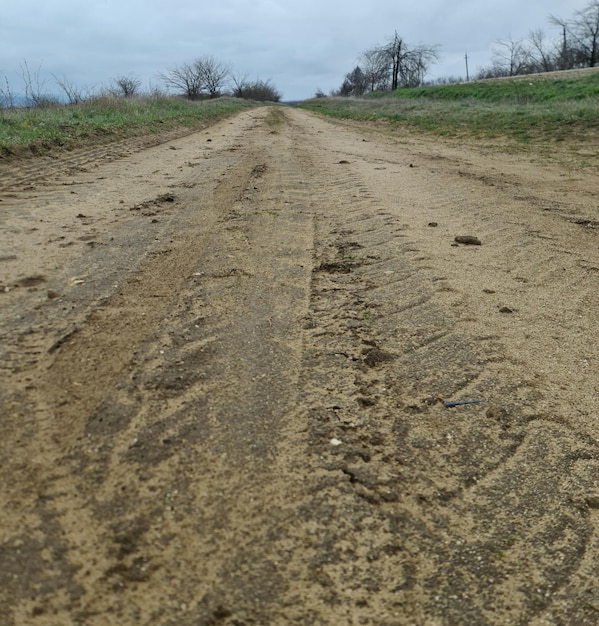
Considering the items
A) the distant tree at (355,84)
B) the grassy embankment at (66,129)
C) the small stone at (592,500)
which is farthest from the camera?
the distant tree at (355,84)

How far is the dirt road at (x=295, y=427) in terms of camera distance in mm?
1514

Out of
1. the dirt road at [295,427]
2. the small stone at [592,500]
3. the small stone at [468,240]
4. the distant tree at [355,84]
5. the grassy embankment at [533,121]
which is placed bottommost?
the small stone at [592,500]

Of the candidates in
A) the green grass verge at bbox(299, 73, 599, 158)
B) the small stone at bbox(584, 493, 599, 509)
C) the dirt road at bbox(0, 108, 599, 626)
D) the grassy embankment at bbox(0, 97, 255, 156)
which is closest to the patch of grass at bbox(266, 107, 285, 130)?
→ the grassy embankment at bbox(0, 97, 255, 156)

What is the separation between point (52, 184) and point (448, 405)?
5.55 meters

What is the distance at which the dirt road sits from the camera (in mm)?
1514

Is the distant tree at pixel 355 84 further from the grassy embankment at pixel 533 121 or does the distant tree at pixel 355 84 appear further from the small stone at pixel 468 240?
the small stone at pixel 468 240

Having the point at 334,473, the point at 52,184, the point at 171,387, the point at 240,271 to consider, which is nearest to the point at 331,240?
the point at 240,271

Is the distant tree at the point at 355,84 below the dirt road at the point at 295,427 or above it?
above

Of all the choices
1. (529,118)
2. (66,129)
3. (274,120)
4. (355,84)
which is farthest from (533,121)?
(355,84)

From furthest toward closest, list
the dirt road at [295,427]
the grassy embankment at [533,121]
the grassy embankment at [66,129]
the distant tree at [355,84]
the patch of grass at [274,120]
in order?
the distant tree at [355,84] → the patch of grass at [274,120] → the grassy embankment at [533,121] → the grassy embankment at [66,129] → the dirt road at [295,427]

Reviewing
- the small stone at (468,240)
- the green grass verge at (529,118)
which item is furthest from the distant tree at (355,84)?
the small stone at (468,240)

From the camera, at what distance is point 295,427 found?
83.0 inches

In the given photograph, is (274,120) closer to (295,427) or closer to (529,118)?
(529,118)

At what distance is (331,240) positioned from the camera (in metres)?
4.40
